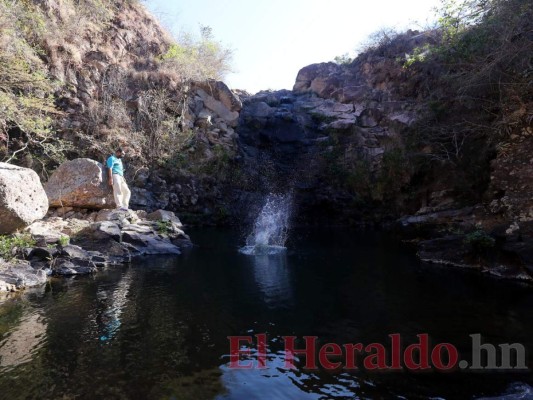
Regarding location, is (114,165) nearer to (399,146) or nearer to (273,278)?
(273,278)

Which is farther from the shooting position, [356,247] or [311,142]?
[311,142]

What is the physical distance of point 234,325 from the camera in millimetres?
6020

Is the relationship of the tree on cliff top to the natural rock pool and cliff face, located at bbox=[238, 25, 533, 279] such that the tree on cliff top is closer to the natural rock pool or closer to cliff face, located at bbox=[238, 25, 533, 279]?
cliff face, located at bbox=[238, 25, 533, 279]

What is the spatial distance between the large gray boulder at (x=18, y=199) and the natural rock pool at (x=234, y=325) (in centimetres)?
258

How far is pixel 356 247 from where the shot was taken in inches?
595

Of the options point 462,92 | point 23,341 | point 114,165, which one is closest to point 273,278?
point 23,341

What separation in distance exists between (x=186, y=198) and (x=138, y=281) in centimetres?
1325

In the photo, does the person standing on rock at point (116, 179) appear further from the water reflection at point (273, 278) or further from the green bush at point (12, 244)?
the water reflection at point (273, 278)

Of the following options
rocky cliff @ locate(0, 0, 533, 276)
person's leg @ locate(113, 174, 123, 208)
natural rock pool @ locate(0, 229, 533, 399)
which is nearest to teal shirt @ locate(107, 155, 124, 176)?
person's leg @ locate(113, 174, 123, 208)

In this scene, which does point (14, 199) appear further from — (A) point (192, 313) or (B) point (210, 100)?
(B) point (210, 100)

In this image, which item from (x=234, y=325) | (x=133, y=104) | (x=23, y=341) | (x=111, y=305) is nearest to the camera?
(x=23, y=341)

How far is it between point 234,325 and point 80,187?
10.2 m

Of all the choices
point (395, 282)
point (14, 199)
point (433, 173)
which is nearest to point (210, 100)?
point (433, 173)

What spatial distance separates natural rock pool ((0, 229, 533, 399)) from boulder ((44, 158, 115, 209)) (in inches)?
174
